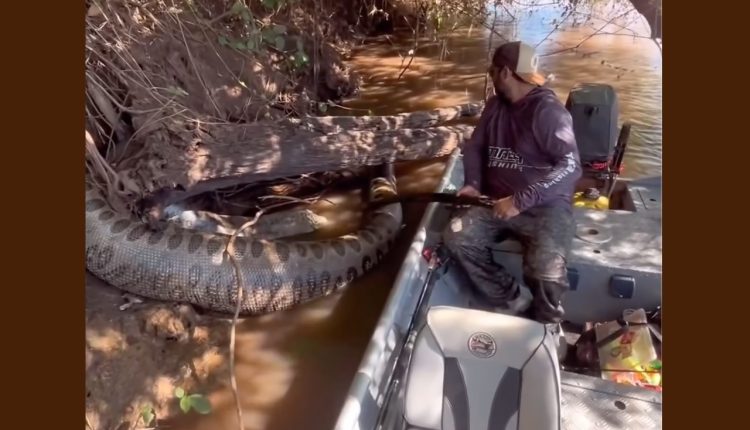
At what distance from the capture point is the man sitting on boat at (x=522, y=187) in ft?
11.3

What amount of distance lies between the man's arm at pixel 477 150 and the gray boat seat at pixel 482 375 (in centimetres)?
170

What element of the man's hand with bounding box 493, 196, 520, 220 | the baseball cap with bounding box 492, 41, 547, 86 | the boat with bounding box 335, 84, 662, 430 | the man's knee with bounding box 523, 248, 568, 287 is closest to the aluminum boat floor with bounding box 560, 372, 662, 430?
the boat with bounding box 335, 84, 662, 430

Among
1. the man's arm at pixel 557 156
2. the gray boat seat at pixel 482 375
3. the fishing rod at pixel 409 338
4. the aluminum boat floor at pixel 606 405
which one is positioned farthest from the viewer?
the man's arm at pixel 557 156

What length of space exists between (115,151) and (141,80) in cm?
60

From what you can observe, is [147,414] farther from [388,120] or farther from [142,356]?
[388,120]

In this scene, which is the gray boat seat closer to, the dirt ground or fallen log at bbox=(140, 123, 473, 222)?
the dirt ground

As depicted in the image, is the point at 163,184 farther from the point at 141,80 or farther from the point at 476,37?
the point at 476,37

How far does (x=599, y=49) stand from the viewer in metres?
10.1

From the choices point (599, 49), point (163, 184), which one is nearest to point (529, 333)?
point (163, 184)

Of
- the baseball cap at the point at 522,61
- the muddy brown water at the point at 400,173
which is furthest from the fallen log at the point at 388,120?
the baseball cap at the point at 522,61

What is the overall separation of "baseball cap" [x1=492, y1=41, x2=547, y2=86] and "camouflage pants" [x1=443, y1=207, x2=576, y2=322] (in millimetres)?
801

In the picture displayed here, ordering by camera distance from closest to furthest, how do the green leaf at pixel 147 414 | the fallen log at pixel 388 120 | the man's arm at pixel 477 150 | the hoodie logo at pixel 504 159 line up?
1. the green leaf at pixel 147 414
2. the hoodie logo at pixel 504 159
3. the man's arm at pixel 477 150
4. the fallen log at pixel 388 120

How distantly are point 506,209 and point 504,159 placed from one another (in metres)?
0.42

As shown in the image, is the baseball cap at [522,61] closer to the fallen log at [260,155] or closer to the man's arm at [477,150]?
the man's arm at [477,150]
